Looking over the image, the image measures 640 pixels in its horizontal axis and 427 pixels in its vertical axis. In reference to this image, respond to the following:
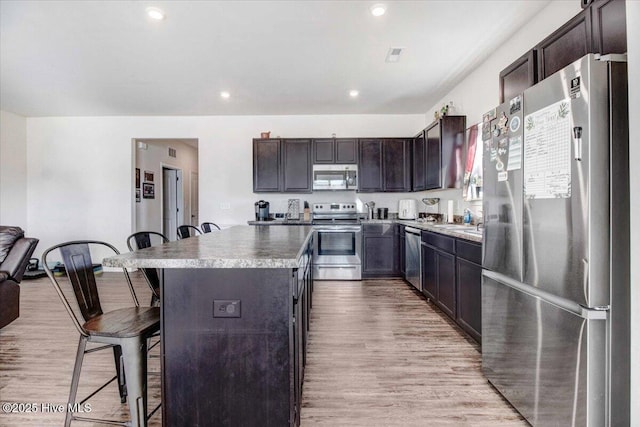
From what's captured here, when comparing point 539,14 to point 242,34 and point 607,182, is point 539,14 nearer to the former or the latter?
point 607,182

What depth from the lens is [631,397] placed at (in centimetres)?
127

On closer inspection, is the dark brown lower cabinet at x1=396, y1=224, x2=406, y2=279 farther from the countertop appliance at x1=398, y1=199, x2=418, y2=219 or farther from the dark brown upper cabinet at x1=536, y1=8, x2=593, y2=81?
the dark brown upper cabinet at x1=536, y1=8, x2=593, y2=81

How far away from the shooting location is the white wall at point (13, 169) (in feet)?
17.2

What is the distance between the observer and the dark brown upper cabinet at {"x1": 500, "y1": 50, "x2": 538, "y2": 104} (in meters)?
2.13

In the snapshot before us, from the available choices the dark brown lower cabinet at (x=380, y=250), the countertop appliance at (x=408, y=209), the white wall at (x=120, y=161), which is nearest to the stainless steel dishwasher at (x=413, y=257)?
the dark brown lower cabinet at (x=380, y=250)

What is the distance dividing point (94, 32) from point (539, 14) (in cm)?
384

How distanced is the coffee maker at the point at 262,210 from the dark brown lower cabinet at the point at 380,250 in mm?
1624

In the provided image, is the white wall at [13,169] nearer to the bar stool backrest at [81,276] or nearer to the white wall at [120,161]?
the white wall at [120,161]

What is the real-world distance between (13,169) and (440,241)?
680 centimetres

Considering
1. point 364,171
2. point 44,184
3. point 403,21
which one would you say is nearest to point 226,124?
point 364,171

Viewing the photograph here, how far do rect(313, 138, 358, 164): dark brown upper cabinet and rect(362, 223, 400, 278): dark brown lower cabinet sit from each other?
1153 millimetres

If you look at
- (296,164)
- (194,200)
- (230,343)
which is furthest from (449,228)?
(194,200)

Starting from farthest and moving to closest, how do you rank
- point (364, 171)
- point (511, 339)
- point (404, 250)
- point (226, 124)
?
point (226, 124), point (364, 171), point (404, 250), point (511, 339)

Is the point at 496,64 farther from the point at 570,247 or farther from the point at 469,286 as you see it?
the point at 570,247
